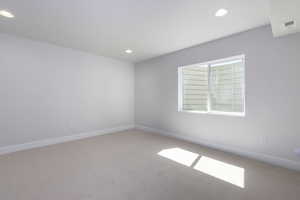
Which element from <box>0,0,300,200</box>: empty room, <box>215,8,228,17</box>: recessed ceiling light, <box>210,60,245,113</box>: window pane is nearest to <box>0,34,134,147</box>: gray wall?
<box>0,0,300,200</box>: empty room

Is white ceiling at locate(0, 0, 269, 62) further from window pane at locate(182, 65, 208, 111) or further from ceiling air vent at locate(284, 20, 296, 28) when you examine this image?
window pane at locate(182, 65, 208, 111)

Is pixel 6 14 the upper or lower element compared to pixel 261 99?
upper

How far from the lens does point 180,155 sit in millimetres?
2717

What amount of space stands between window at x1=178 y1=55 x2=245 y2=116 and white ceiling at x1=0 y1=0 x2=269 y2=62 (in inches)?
26.4

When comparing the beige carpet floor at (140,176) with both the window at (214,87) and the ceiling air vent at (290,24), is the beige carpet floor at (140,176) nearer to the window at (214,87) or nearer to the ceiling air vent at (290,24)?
the window at (214,87)

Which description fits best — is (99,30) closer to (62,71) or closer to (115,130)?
(62,71)

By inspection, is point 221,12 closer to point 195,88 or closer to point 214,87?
point 214,87

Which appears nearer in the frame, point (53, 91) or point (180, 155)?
point (180, 155)

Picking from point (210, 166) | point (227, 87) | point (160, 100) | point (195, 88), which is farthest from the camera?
point (160, 100)

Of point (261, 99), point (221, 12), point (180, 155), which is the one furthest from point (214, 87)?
point (180, 155)

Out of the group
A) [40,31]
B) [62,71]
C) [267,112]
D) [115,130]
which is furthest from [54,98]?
[267,112]

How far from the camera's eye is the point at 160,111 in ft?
14.0

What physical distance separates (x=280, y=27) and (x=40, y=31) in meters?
4.20

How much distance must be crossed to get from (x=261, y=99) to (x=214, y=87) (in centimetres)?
99
